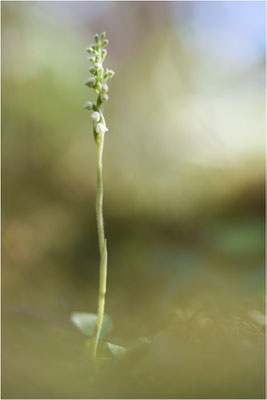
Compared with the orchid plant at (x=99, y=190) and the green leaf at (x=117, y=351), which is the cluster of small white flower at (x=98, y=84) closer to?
the orchid plant at (x=99, y=190)

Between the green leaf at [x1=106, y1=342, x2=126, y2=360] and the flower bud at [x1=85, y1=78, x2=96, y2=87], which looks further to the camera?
the flower bud at [x1=85, y1=78, x2=96, y2=87]

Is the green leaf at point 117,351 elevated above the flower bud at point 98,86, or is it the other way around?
the flower bud at point 98,86

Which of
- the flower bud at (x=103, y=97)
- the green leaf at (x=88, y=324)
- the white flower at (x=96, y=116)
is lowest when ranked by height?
the green leaf at (x=88, y=324)

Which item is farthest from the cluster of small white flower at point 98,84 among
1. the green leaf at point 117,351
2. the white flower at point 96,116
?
the green leaf at point 117,351

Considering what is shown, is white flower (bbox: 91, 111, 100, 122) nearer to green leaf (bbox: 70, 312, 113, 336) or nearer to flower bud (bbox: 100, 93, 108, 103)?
flower bud (bbox: 100, 93, 108, 103)

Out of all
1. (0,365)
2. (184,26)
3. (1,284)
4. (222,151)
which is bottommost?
(1,284)

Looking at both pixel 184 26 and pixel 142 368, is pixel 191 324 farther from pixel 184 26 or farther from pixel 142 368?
pixel 184 26

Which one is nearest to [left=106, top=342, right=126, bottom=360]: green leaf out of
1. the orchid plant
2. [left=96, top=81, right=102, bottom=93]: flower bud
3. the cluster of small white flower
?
the orchid plant

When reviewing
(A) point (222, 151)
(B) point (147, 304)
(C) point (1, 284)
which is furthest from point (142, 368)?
(A) point (222, 151)
